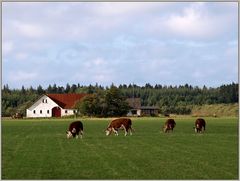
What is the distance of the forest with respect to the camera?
128 metres

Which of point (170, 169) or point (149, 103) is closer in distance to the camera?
point (170, 169)

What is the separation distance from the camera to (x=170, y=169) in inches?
A: 599

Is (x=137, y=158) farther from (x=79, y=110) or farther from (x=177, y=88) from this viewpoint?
(x=177, y=88)

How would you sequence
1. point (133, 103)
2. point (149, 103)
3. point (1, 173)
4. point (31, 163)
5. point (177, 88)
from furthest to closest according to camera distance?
point (177, 88)
point (149, 103)
point (133, 103)
point (31, 163)
point (1, 173)

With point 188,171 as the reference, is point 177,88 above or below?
above

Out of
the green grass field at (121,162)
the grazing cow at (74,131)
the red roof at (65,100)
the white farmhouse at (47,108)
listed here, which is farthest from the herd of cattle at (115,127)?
the white farmhouse at (47,108)

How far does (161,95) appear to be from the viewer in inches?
6393

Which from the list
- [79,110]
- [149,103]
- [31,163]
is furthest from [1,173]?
[149,103]

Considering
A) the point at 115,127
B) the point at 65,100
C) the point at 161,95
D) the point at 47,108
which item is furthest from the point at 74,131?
the point at 161,95

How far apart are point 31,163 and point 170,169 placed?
470 cm

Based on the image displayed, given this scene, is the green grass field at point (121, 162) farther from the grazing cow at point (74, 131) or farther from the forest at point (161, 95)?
the forest at point (161, 95)

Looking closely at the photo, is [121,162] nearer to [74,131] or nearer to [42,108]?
[74,131]

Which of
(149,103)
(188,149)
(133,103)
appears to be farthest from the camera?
(149,103)

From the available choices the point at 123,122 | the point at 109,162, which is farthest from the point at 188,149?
the point at 123,122
